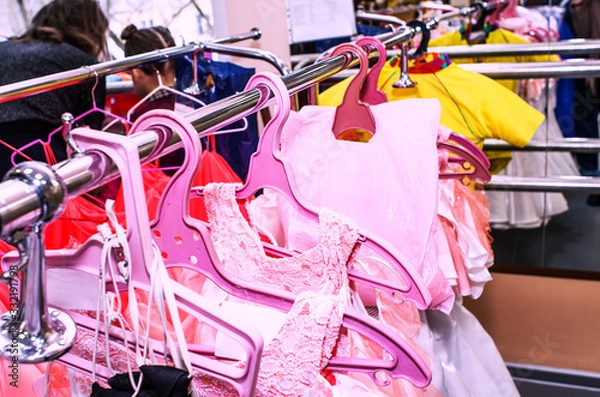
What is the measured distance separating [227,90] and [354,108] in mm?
575

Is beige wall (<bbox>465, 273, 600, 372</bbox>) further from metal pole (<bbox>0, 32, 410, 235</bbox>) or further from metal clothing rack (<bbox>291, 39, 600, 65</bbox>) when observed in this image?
metal pole (<bbox>0, 32, 410, 235</bbox>)

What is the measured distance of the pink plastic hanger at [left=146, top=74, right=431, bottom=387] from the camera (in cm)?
56

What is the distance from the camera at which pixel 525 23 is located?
216 cm

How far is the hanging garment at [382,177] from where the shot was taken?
2.76ft

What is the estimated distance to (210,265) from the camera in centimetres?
60

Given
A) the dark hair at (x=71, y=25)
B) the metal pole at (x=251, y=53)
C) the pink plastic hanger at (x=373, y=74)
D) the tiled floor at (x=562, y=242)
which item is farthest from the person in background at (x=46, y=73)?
the tiled floor at (x=562, y=242)

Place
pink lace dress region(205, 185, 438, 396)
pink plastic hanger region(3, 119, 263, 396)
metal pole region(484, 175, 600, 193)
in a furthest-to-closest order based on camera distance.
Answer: metal pole region(484, 175, 600, 193), pink lace dress region(205, 185, 438, 396), pink plastic hanger region(3, 119, 263, 396)

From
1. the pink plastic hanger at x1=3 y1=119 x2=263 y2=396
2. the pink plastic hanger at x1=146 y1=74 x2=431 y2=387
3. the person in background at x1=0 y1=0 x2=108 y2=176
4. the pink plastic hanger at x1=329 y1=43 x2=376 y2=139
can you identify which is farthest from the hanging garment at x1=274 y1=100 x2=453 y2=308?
the person in background at x1=0 y1=0 x2=108 y2=176

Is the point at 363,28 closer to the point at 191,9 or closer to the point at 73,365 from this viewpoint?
the point at 191,9

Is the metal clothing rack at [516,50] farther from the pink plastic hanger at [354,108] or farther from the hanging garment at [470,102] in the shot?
the pink plastic hanger at [354,108]

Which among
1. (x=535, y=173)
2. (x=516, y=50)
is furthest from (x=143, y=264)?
(x=535, y=173)

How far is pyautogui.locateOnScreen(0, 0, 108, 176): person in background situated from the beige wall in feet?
3.47

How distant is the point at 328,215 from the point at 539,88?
167 cm

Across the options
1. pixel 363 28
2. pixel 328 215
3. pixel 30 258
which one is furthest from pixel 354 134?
pixel 363 28
